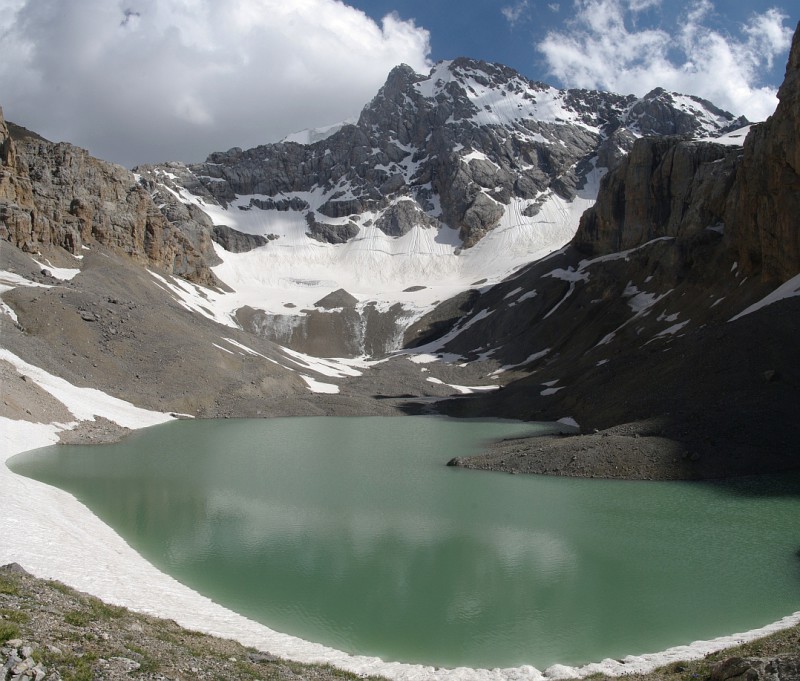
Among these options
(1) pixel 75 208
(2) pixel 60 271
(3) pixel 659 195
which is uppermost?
(3) pixel 659 195

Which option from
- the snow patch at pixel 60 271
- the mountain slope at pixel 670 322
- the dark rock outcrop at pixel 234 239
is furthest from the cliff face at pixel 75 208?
the dark rock outcrop at pixel 234 239

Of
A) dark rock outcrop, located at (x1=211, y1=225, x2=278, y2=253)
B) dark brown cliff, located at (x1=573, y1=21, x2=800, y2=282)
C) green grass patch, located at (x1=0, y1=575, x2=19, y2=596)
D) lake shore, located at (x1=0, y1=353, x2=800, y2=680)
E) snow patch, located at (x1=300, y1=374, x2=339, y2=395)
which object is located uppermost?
dark rock outcrop, located at (x1=211, y1=225, x2=278, y2=253)

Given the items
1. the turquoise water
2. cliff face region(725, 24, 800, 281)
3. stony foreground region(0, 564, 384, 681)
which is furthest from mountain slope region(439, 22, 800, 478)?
stony foreground region(0, 564, 384, 681)

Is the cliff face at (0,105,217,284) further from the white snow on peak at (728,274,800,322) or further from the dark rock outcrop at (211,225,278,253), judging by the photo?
the white snow on peak at (728,274,800,322)

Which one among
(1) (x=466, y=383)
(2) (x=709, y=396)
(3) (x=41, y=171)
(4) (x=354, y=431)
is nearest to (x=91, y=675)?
(2) (x=709, y=396)

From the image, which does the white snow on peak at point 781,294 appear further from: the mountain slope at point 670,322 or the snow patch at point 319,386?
the snow patch at point 319,386

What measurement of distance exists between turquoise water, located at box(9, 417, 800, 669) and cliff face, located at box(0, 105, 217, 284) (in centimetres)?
5114

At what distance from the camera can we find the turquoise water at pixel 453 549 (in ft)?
51.2

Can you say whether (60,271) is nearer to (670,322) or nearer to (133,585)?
(133,585)

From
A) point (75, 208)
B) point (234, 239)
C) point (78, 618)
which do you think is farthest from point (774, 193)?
point (234, 239)

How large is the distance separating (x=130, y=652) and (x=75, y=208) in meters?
96.0

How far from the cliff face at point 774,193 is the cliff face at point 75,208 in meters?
80.4

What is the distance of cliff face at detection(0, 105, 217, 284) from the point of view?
79250 mm

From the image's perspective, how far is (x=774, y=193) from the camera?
195ft
